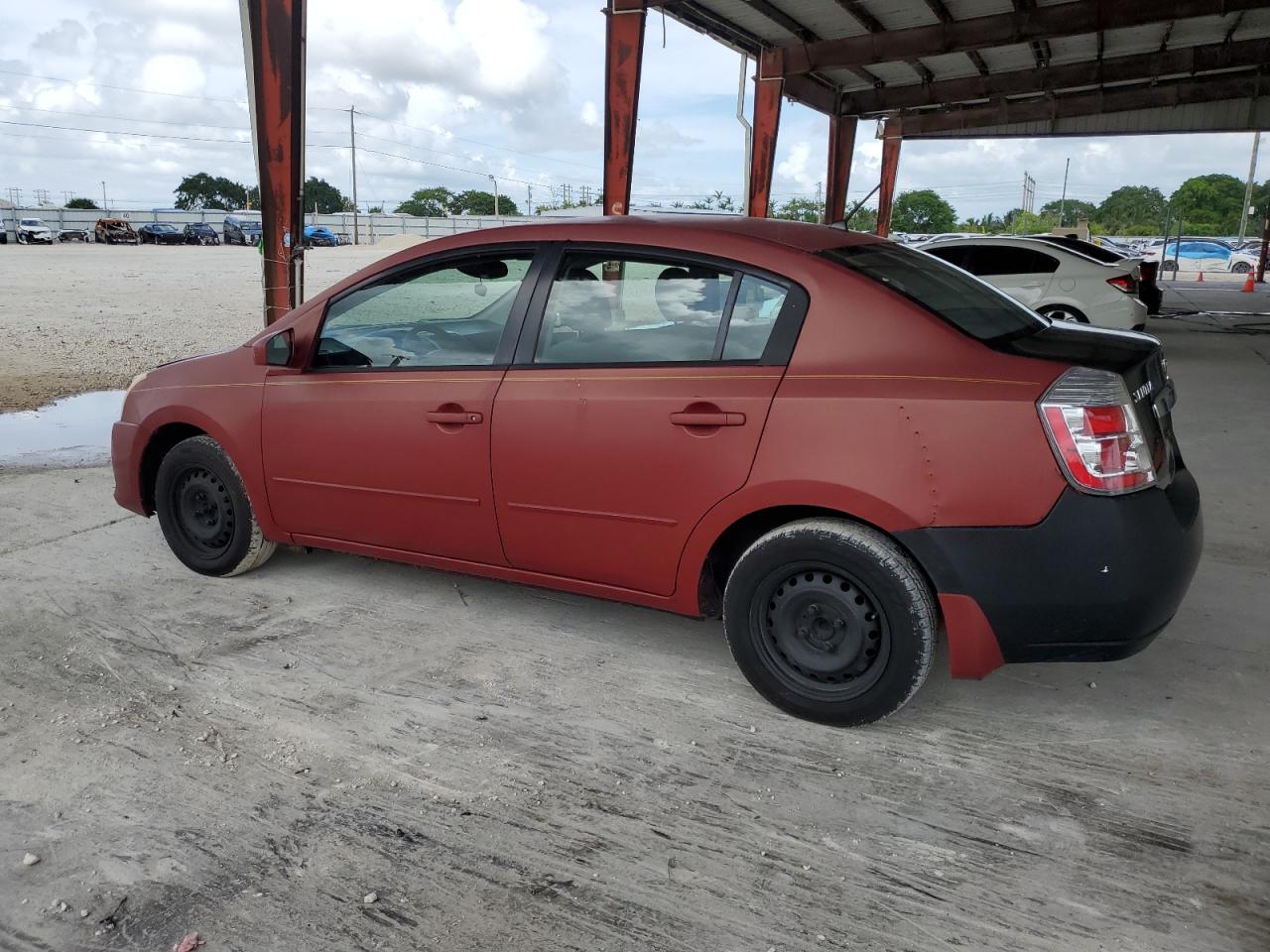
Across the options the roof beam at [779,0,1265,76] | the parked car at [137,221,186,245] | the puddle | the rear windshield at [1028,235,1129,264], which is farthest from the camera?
the parked car at [137,221,186,245]

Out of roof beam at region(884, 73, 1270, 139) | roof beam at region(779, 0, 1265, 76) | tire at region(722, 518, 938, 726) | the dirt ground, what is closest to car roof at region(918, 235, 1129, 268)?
roof beam at region(779, 0, 1265, 76)

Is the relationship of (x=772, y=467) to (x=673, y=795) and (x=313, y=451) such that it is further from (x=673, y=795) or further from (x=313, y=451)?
(x=313, y=451)

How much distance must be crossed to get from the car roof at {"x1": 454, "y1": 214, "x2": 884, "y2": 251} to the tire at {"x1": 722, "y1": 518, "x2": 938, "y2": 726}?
0.99 m

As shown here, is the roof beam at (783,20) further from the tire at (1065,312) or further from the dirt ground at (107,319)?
the dirt ground at (107,319)

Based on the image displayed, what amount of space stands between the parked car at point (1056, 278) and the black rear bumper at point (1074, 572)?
9.29 meters

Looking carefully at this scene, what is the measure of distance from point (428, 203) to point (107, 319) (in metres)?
84.2

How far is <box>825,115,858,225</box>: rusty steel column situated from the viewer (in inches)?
963

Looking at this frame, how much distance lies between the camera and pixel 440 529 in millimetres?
3744

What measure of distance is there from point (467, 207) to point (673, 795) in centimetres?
10216

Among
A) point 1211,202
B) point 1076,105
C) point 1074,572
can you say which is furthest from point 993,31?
point 1211,202

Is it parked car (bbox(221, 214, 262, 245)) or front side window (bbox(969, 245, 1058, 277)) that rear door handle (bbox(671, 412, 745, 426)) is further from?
parked car (bbox(221, 214, 262, 245))

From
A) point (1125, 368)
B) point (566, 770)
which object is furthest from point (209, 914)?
point (1125, 368)

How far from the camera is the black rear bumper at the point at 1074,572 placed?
8.80ft

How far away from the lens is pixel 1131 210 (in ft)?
251
